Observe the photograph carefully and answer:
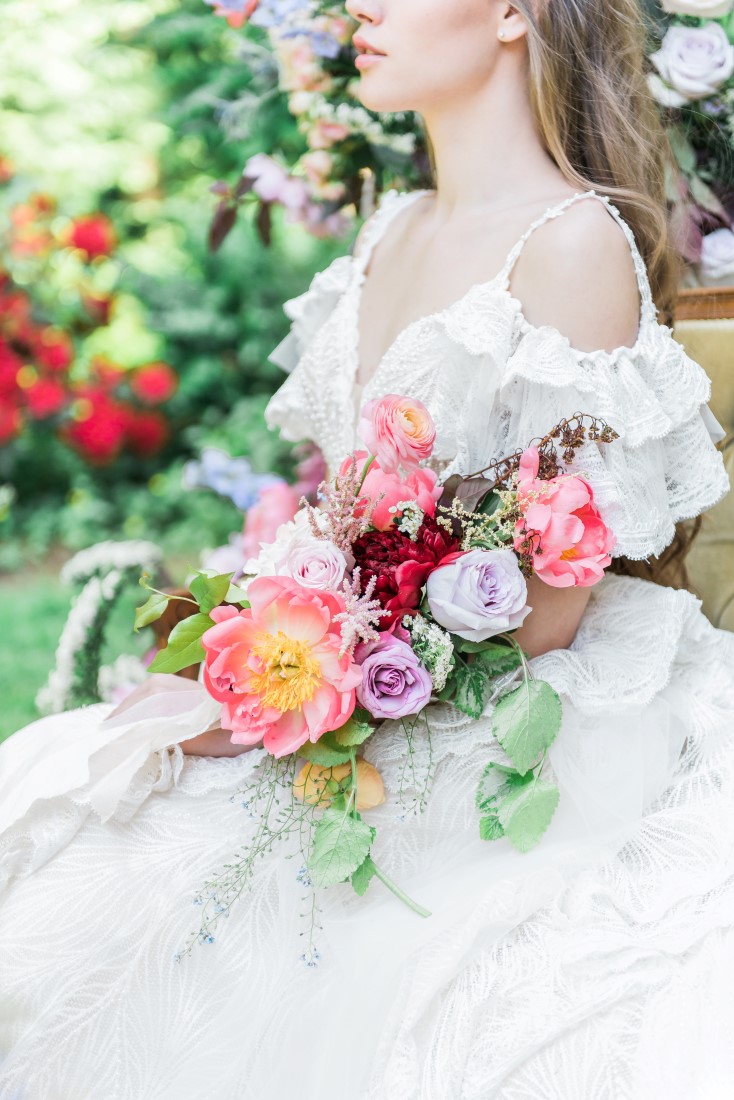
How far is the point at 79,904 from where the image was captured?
1.07 m

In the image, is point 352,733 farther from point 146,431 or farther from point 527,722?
point 146,431

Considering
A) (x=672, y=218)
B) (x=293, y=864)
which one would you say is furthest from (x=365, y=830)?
(x=672, y=218)

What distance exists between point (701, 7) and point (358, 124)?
2.09 feet

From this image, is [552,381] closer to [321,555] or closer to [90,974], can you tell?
[321,555]

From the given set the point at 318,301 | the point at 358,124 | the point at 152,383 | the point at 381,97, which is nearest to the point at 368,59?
the point at 381,97

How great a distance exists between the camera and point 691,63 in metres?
1.73

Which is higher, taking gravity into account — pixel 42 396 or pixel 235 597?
pixel 235 597

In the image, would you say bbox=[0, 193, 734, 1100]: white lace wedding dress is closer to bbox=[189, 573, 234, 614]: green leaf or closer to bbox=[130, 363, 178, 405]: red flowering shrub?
bbox=[189, 573, 234, 614]: green leaf

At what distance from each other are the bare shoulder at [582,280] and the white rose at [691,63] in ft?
1.97

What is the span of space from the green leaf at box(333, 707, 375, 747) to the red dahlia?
107 millimetres

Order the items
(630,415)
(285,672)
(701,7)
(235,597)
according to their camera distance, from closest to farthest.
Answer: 1. (285,672)
2. (235,597)
3. (630,415)
4. (701,7)

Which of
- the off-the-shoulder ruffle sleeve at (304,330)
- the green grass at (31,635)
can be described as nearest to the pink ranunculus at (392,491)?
the off-the-shoulder ruffle sleeve at (304,330)

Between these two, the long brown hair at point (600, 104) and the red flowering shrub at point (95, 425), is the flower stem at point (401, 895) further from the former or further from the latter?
the red flowering shrub at point (95, 425)

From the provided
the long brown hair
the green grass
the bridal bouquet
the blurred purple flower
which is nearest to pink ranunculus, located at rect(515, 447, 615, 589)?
the bridal bouquet
